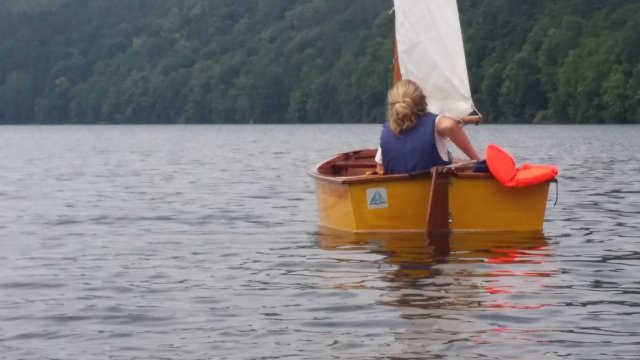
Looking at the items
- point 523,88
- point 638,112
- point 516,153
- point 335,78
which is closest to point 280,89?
point 335,78

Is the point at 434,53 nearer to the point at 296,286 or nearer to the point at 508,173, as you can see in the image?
the point at 508,173

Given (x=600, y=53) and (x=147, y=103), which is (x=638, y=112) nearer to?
(x=600, y=53)

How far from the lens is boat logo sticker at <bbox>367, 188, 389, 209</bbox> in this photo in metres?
15.8

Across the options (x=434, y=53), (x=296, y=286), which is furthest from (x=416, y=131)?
(x=296, y=286)

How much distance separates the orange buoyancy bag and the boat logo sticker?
1199mm

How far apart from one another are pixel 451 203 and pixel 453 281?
305cm

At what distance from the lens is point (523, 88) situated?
100 m

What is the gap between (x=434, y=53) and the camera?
18250mm

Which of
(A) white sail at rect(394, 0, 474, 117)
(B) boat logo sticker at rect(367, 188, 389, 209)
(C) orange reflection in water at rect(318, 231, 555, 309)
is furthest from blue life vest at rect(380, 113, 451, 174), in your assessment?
(A) white sail at rect(394, 0, 474, 117)

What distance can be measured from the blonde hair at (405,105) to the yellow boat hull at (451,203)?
1.81 feet

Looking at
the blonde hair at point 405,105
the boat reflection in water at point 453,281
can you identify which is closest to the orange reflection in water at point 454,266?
the boat reflection in water at point 453,281

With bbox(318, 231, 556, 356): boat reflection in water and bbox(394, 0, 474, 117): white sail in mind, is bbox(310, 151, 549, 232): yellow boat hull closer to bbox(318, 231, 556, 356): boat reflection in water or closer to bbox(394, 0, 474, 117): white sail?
bbox(318, 231, 556, 356): boat reflection in water

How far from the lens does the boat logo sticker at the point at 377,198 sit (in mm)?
15758

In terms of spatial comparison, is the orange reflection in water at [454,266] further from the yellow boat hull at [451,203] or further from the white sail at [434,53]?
the white sail at [434,53]
